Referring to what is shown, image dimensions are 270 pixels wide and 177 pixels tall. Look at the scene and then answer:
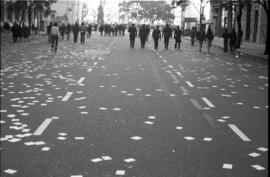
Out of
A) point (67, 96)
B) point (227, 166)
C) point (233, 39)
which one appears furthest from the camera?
point (233, 39)

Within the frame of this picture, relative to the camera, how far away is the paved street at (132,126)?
6445 mm

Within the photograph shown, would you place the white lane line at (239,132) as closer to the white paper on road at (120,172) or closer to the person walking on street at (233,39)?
the white paper on road at (120,172)

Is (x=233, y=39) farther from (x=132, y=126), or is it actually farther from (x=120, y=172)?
(x=120, y=172)

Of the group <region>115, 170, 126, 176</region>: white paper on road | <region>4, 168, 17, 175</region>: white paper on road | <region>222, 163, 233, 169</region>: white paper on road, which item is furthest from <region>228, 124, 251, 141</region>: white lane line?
<region>4, 168, 17, 175</region>: white paper on road

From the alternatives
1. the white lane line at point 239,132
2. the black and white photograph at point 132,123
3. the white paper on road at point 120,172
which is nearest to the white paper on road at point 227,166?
the black and white photograph at point 132,123

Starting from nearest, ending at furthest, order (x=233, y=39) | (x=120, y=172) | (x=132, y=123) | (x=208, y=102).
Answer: (x=120, y=172)
(x=132, y=123)
(x=208, y=102)
(x=233, y=39)

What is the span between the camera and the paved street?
645 centimetres

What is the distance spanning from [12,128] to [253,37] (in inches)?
1849

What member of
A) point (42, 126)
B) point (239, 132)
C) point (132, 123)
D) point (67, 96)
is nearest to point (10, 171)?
point (42, 126)

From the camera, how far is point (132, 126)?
8.92 m

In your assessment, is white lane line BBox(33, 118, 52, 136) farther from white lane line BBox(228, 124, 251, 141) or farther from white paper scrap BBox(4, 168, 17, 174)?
white lane line BBox(228, 124, 251, 141)

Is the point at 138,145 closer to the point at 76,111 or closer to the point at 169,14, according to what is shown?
the point at 76,111

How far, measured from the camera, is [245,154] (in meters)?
7.07

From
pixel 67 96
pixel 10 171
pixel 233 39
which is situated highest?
pixel 233 39
